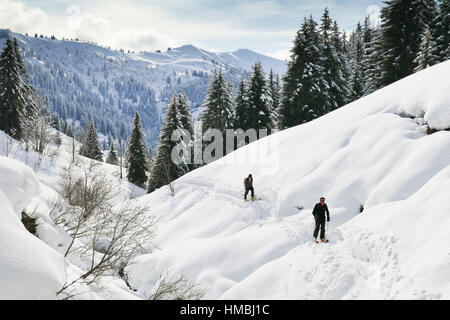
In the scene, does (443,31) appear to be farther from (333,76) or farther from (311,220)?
Result: (311,220)

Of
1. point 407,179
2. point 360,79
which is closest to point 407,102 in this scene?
point 407,179

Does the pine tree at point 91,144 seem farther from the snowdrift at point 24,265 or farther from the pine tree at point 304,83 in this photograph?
the snowdrift at point 24,265

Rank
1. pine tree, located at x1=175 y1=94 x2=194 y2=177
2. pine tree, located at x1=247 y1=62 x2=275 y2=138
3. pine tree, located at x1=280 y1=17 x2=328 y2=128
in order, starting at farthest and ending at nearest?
1. pine tree, located at x1=175 y1=94 x2=194 y2=177
2. pine tree, located at x1=247 y1=62 x2=275 y2=138
3. pine tree, located at x1=280 y1=17 x2=328 y2=128

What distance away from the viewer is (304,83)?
2895cm

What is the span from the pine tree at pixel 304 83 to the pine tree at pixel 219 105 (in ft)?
22.6

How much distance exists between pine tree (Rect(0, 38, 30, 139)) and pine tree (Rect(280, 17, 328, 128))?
1233 inches

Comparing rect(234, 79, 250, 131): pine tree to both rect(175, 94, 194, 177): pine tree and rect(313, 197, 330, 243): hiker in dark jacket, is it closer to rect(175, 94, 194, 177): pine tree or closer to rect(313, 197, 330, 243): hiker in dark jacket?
rect(175, 94, 194, 177): pine tree

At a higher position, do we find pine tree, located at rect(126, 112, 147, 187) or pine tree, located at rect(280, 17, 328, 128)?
pine tree, located at rect(280, 17, 328, 128)

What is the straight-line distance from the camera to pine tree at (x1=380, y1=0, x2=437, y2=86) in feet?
86.3

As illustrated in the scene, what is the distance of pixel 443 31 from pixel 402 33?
3.29m

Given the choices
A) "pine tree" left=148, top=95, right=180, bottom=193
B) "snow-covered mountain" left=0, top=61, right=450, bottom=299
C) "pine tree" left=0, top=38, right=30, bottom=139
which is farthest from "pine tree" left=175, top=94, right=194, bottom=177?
"pine tree" left=0, top=38, right=30, bottom=139

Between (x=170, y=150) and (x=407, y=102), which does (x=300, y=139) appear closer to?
(x=407, y=102)

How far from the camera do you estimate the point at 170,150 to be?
105 feet

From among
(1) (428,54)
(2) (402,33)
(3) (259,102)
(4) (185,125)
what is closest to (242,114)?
(3) (259,102)
